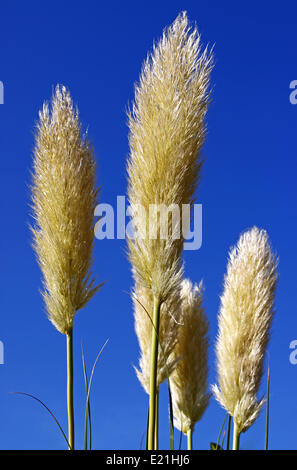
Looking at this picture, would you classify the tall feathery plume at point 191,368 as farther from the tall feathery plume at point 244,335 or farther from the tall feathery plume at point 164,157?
the tall feathery plume at point 164,157

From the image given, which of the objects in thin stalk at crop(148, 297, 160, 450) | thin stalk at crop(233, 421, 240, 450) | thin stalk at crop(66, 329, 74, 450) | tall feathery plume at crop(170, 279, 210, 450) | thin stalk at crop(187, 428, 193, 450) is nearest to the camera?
thin stalk at crop(148, 297, 160, 450)

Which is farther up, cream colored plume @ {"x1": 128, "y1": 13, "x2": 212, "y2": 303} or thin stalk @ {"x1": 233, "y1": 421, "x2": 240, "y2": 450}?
cream colored plume @ {"x1": 128, "y1": 13, "x2": 212, "y2": 303}

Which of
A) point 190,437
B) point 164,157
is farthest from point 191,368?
point 164,157

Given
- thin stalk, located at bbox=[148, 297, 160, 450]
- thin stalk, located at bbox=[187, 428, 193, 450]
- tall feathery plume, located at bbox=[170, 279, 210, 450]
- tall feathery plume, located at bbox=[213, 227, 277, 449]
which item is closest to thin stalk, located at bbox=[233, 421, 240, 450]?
tall feathery plume, located at bbox=[213, 227, 277, 449]

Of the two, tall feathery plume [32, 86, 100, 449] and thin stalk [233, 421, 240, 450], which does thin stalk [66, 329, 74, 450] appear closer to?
tall feathery plume [32, 86, 100, 449]

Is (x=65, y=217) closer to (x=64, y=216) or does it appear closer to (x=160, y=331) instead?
→ (x=64, y=216)

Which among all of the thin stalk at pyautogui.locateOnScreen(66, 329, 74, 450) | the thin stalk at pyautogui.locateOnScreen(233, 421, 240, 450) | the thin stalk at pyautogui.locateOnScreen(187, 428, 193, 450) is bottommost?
the thin stalk at pyautogui.locateOnScreen(187, 428, 193, 450)

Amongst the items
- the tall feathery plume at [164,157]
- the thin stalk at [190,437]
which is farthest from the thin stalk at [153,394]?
the thin stalk at [190,437]
